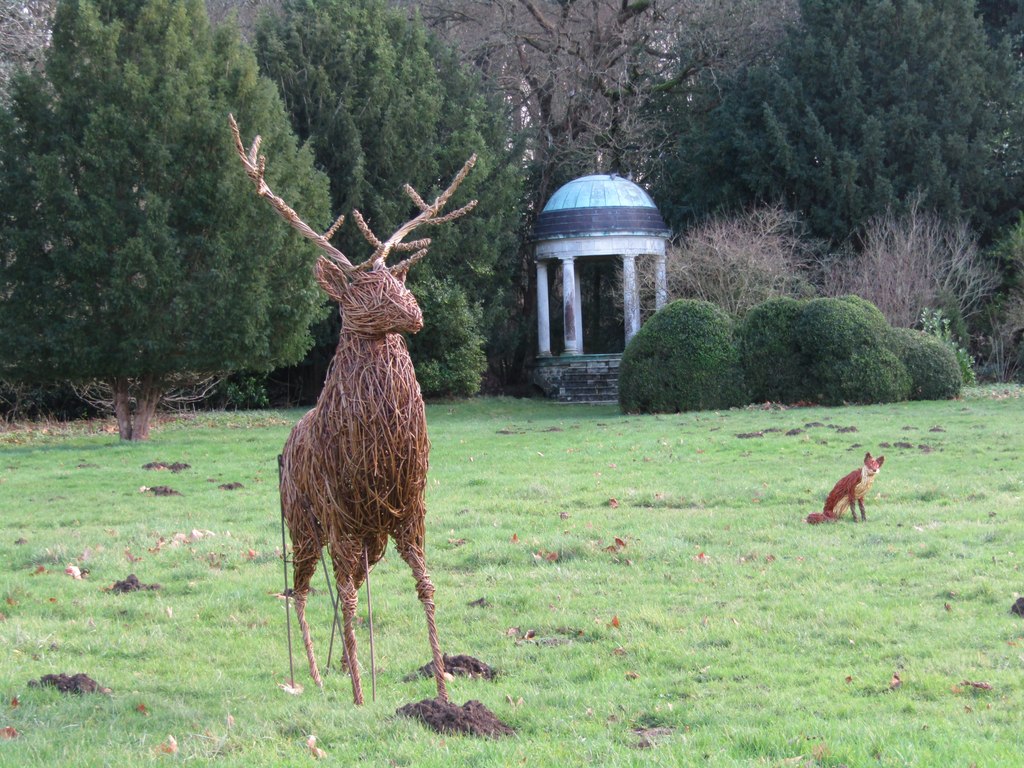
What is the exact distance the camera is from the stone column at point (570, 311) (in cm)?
3534

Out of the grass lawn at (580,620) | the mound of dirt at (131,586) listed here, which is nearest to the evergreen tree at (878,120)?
the grass lawn at (580,620)

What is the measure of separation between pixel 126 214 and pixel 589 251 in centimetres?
1675

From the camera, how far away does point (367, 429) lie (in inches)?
217

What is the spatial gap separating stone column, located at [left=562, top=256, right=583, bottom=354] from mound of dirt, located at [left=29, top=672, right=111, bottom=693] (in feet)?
95.8

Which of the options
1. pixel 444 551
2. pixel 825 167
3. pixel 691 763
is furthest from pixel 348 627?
pixel 825 167

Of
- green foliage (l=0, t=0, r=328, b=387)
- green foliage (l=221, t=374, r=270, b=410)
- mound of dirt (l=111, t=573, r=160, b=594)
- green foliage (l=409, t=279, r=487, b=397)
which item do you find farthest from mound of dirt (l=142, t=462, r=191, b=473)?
green foliage (l=409, t=279, r=487, b=397)

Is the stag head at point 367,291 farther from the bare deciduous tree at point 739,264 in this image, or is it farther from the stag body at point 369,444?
the bare deciduous tree at point 739,264

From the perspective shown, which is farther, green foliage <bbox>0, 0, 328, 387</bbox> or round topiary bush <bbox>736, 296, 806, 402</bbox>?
round topiary bush <bbox>736, 296, 806, 402</bbox>

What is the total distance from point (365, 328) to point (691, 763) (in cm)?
260

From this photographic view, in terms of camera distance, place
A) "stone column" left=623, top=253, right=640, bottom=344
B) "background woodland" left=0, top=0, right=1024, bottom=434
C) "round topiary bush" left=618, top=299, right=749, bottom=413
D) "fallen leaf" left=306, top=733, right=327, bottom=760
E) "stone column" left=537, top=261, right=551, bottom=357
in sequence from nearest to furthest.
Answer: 1. "fallen leaf" left=306, top=733, right=327, bottom=760
2. "background woodland" left=0, top=0, right=1024, bottom=434
3. "round topiary bush" left=618, top=299, right=749, bottom=413
4. "stone column" left=623, top=253, right=640, bottom=344
5. "stone column" left=537, top=261, right=551, bottom=357

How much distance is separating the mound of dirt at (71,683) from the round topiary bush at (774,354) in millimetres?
20526

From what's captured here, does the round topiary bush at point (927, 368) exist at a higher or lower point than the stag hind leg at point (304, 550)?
higher

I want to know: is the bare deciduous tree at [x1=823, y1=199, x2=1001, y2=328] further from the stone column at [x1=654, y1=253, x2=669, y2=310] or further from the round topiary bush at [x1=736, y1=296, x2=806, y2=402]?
the round topiary bush at [x1=736, y1=296, x2=806, y2=402]

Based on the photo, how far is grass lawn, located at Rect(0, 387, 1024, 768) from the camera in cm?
535
